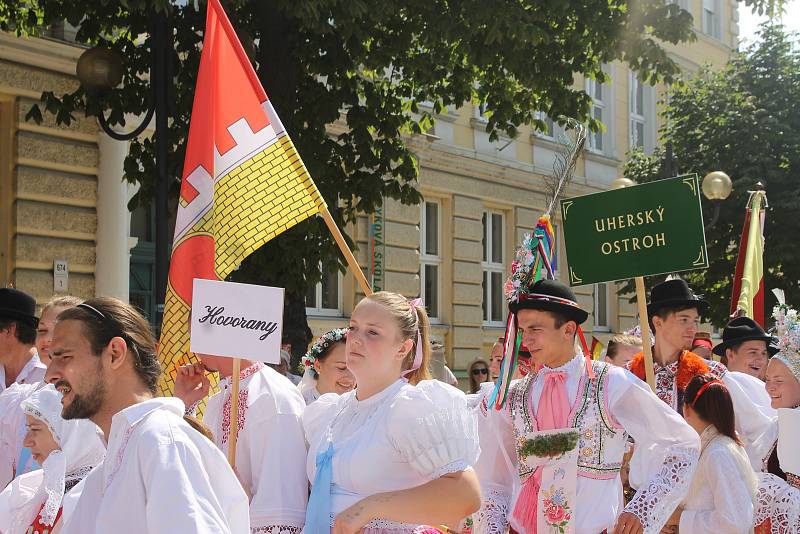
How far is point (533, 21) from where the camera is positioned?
11266 millimetres

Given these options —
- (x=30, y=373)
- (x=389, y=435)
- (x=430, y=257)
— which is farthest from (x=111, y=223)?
(x=389, y=435)

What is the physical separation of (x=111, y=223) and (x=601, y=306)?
45.5ft

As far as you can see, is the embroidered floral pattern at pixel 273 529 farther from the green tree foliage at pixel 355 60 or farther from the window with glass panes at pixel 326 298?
the window with glass panes at pixel 326 298

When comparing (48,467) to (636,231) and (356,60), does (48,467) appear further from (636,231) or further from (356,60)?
(356,60)

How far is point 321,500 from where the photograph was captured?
3939 millimetres

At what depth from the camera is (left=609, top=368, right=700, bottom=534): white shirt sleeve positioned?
16.5 feet

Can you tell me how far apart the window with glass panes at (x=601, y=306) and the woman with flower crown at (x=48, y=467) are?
20.5 m

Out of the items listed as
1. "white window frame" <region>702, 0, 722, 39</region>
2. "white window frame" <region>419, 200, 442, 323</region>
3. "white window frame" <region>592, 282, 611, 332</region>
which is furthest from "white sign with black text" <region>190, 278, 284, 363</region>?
"white window frame" <region>702, 0, 722, 39</region>

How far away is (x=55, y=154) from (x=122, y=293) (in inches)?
72.2

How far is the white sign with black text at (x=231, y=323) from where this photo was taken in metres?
5.00

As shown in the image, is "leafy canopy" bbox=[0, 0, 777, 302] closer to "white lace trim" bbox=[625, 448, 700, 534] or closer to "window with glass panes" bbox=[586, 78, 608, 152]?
"white lace trim" bbox=[625, 448, 700, 534]

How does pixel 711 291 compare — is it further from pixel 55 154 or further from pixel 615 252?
pixel 615 252

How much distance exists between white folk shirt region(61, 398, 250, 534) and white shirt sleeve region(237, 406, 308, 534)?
68.7 inches

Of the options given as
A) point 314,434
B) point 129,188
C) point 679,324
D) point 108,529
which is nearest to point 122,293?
point 129,188
